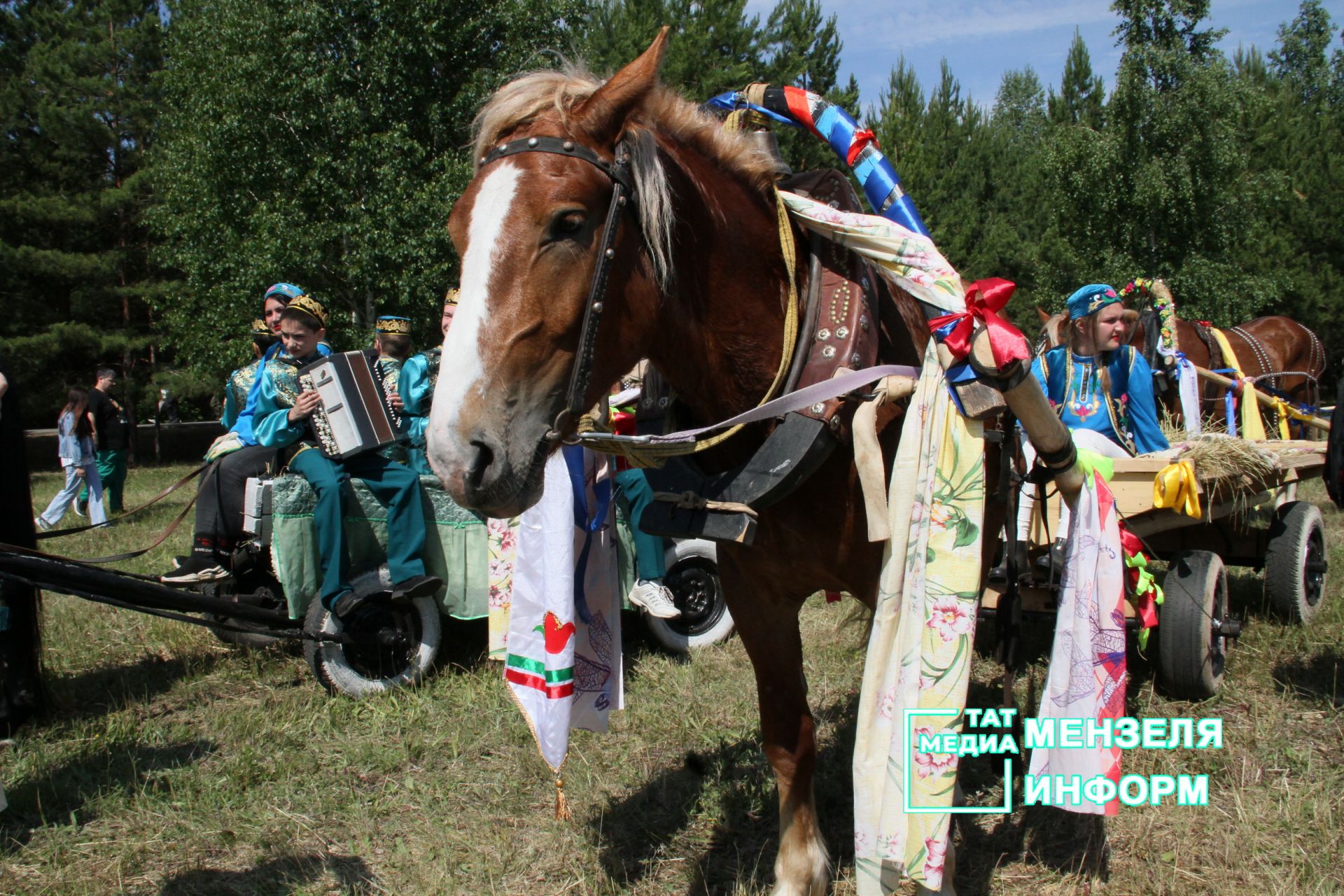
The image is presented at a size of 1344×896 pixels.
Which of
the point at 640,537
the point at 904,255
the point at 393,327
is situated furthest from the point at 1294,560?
the point at 393,327

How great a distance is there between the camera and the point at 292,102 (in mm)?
15891

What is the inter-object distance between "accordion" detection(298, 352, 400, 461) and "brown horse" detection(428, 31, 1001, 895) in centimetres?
282

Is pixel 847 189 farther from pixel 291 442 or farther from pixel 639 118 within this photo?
pixel 291 442

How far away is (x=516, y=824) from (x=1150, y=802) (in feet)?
7.40

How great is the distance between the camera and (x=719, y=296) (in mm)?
2023

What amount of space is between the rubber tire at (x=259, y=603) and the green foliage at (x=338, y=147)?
1087 cm

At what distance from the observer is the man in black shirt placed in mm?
11281

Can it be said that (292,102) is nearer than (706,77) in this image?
Yes

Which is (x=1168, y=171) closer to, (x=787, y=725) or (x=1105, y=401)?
(x=1105, y=401)

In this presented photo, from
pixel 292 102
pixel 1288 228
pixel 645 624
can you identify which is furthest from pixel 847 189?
pixel 1288 228

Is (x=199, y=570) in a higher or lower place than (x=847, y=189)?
lower

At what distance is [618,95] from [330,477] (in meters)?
3.39

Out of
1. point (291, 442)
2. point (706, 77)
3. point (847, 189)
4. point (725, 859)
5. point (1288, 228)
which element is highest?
point (706, 77)

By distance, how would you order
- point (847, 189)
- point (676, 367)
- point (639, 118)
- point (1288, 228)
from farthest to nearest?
point (1288, 228)
point (847, 189)
point (676, 367)
point (639, 118)
